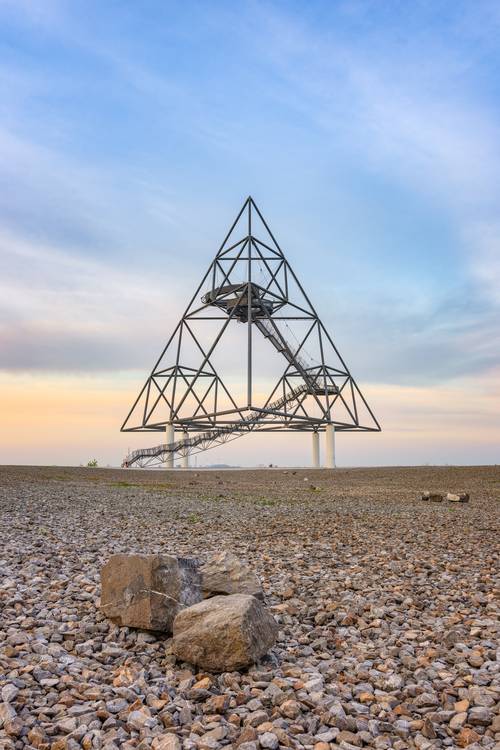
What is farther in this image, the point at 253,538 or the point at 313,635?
the point at 253,538

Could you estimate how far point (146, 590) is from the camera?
19.5ft

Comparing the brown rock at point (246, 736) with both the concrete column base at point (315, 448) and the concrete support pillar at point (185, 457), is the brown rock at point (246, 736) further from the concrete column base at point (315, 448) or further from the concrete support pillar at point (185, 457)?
the concrete column base at point (315, 448)

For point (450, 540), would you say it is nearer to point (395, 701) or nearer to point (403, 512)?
point (403, 512)

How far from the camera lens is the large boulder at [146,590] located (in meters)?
5.84

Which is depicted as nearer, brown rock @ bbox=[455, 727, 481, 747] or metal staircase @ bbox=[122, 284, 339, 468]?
brown rock @ bbox=[455, 727, 481, 747]

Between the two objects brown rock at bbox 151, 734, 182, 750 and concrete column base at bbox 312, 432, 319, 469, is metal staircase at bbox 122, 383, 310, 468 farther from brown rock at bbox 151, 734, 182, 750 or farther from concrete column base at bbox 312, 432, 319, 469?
brown rock at bbox 151, 734, 182, 750

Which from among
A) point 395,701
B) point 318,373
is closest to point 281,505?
point 395,701

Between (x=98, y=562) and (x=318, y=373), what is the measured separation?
40.0 m

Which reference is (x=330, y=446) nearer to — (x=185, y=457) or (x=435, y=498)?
(x=185, y=457)

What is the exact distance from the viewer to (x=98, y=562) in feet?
28.3

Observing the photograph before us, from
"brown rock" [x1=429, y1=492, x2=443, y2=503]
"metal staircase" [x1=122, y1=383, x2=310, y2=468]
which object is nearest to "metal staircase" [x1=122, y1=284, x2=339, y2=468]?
"metal staircase" [x1=122, y1=383, x2=310, y2=468]

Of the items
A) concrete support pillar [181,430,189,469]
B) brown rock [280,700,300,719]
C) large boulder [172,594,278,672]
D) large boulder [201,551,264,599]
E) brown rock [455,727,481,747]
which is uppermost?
concrete support pillar [181,430,189,469]

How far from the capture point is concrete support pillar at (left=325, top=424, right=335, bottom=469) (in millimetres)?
46438

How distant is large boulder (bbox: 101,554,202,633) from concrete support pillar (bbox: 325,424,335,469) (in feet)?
134
